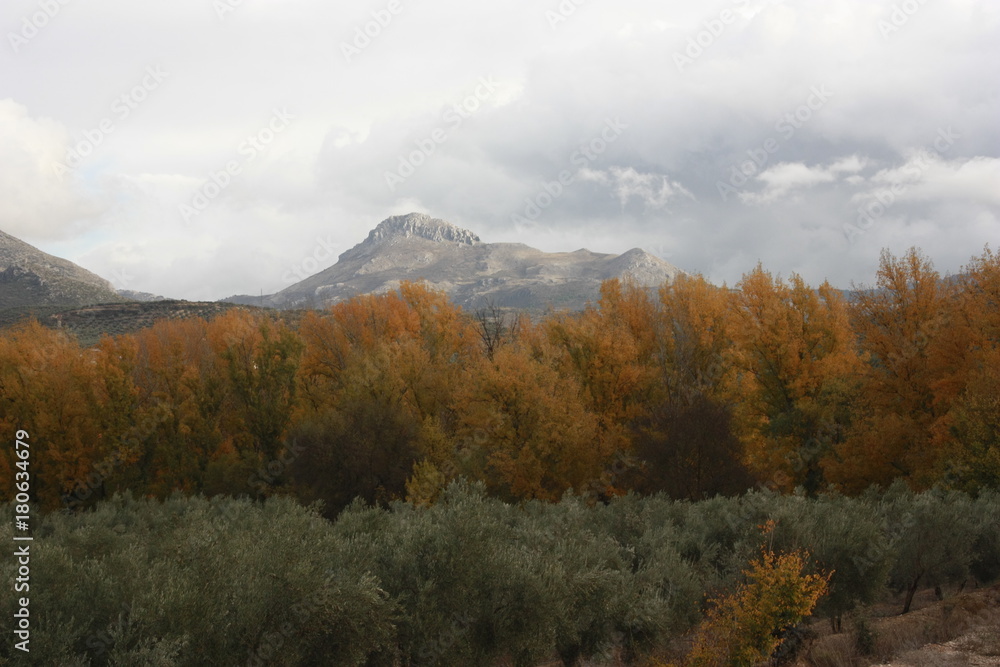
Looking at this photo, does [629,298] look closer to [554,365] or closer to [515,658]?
[554,365]

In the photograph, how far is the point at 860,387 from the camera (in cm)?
3014

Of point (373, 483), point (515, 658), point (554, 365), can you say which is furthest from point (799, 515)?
point (373, 483)

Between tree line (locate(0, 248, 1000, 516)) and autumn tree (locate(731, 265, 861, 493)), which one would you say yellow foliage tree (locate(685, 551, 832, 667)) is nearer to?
tree line (locate(0, 248, 1000, 516))

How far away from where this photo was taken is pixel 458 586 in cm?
1221

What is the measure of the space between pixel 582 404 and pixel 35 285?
16342 cm

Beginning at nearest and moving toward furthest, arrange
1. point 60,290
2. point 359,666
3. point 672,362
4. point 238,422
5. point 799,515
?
point 359,666 → point 799,515 → point 672,362 → point 238,422 → point 60,290

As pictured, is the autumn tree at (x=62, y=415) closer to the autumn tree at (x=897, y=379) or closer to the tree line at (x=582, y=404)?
the tree line at (x=582, y=404)

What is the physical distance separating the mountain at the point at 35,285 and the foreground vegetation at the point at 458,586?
5808 inches

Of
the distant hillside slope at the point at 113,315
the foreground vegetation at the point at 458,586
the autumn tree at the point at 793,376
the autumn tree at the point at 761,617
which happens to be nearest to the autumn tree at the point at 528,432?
the autumn tree at the point at 793,376

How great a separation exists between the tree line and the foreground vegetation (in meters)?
8.02

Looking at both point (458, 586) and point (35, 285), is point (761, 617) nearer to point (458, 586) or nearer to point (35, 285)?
point (458, 586)

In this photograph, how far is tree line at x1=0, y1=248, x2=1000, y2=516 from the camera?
28.3 m

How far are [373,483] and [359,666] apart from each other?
22496 mm

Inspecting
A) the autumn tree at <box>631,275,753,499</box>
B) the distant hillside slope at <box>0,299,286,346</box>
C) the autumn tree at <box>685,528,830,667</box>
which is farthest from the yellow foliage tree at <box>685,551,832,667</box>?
the distant hillside slope at <box>0,299,286,346</box>
